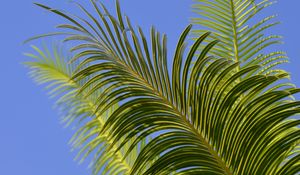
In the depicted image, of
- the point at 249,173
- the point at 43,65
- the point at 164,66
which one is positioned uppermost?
the point at 43,65

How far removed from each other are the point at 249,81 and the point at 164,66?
1.23 feet

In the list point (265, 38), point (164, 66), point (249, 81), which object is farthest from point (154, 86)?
point (265, 38)

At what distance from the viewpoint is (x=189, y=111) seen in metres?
2.59

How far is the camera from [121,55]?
2.65 metres

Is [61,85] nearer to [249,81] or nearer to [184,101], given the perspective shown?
[184,101]

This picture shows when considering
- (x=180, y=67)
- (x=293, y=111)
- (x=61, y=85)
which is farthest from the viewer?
(x=61, y=85)

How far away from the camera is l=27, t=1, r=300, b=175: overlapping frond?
2.45m

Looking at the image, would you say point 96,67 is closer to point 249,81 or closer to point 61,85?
point 249,81

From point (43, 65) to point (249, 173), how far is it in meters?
1.88

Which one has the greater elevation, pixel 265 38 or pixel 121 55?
pixel 265 38

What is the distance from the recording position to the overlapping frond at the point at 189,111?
2447 mm

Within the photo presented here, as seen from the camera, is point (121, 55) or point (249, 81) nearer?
point (249, 81)

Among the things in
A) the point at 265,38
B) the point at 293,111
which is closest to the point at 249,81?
the point at 293,111

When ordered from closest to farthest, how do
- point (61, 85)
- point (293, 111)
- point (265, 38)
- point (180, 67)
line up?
point (293, 111)
point (180, 67)
point (265, 38)
point (61, 85)
